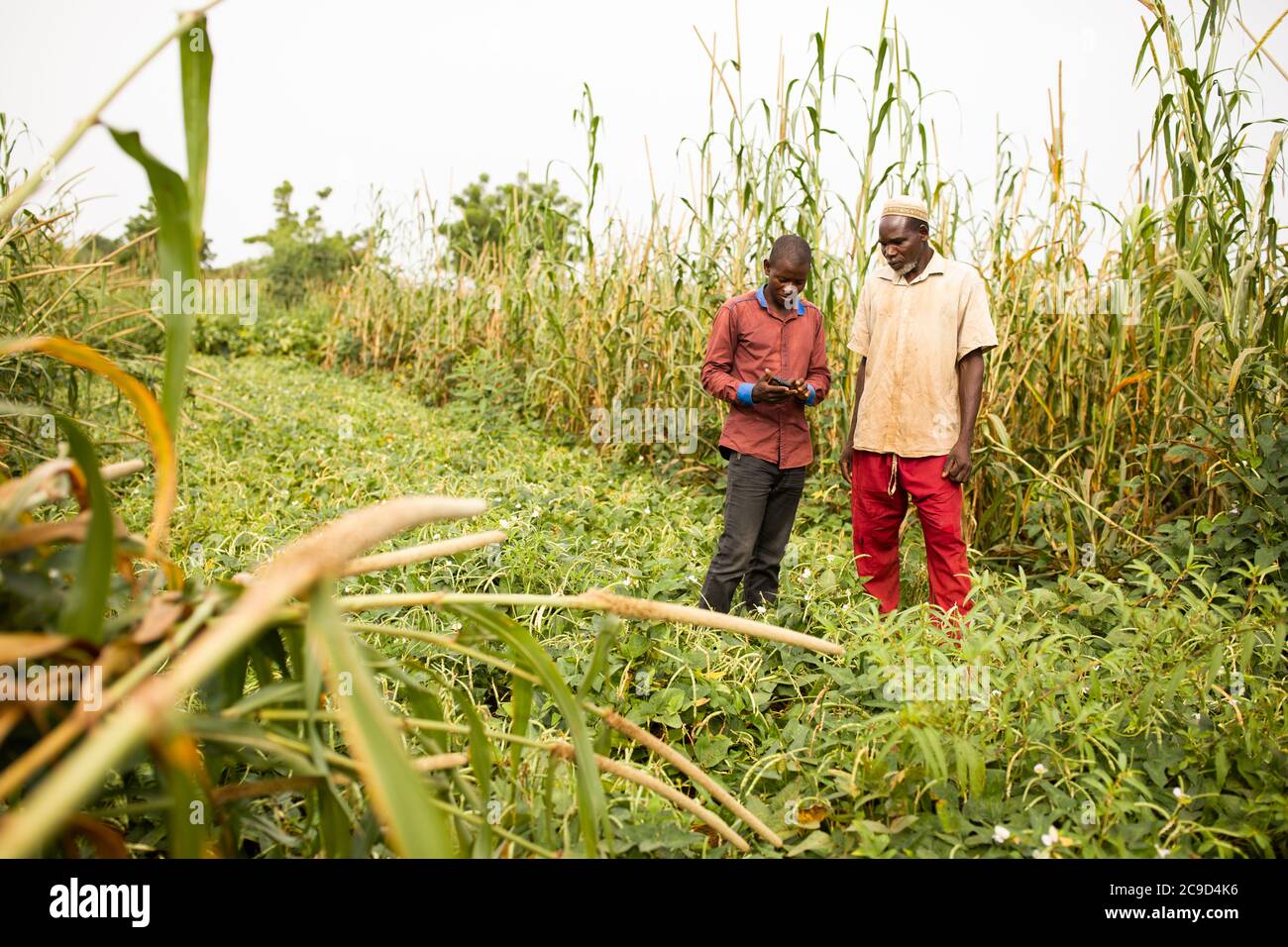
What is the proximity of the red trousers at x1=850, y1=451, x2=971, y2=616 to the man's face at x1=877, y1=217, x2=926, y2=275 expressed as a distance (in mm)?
738

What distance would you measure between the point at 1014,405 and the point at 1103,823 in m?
2.61

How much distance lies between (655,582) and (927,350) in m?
1.36

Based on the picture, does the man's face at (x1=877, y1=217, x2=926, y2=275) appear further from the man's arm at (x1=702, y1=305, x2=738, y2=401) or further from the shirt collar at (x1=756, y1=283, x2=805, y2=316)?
the man's arm at (x1=702, y1=305, x2=738, y2=401)

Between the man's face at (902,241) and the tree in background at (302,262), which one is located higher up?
the tree in background at (302,262)

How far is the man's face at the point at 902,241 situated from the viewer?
3.20m

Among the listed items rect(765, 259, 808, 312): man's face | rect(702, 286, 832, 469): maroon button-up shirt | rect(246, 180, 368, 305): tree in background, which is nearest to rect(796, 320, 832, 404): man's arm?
rect(702, 286, 832, 469): maroon button-up shirt

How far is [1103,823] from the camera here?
1.78 metres

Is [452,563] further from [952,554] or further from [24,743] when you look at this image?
[24,743]

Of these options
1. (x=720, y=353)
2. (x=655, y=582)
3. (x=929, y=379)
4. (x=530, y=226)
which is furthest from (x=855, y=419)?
(x=530, y=226)

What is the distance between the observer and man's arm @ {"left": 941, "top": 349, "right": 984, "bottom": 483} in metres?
3.16

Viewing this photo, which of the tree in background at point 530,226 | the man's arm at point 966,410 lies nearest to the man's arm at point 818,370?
the man's arm at point 966,410

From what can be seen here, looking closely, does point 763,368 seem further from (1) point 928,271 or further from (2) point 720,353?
(1) point 928,271

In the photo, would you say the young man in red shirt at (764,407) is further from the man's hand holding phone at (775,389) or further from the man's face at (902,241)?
the man's face at (902,241)

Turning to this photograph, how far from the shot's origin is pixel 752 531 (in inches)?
127
